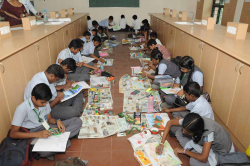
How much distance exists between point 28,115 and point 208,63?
2.29 meters

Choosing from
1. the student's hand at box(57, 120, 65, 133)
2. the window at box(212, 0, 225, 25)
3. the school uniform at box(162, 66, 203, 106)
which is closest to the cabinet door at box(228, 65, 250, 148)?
the school uniform at box(162, 66, 203, 106)

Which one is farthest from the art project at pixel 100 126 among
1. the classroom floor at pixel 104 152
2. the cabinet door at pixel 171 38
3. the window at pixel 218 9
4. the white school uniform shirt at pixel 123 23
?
Answer: the white school uniform shirt at pixel 123 23

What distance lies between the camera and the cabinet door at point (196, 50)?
299 cm

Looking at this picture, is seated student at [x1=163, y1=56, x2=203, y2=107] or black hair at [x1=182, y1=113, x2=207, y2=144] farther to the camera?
seated student at [x1=163, y1=56, x2=203, y2=107]

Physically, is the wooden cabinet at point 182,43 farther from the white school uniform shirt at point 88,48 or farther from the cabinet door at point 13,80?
the cabinet door at point 13,80

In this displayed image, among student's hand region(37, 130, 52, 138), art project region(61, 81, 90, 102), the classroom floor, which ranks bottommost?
the classroom floor

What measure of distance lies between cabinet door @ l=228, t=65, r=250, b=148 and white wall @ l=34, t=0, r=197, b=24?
816cm

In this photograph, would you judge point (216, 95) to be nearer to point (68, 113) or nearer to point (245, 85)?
point (245, 85)

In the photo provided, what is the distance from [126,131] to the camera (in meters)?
2.43

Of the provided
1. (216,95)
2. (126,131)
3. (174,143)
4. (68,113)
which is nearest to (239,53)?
(216,95)

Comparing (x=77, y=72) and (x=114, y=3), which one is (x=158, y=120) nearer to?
(x=77, y=72)

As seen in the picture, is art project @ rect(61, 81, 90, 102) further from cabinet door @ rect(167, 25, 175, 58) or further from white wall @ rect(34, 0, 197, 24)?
white wall @ rect(34, 0, 197, 24)

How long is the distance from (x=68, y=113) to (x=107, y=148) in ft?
2.31

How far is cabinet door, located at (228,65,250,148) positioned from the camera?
1.85 m
